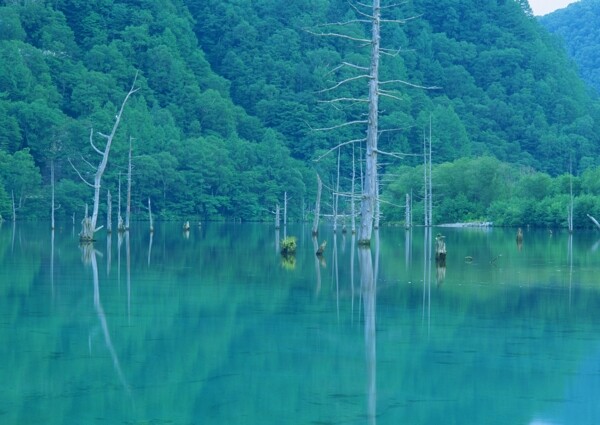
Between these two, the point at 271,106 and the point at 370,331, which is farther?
the point at 271,106

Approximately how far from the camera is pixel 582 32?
6526 inches

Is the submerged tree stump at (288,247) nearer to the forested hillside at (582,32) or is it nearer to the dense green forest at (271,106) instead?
the dense green forest at (271,106)

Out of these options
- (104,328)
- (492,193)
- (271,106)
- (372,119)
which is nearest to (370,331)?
(104,328)

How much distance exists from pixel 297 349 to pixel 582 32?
6478 inches

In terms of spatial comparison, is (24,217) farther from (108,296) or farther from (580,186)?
(108,296)

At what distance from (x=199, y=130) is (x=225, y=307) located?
89.8 meters

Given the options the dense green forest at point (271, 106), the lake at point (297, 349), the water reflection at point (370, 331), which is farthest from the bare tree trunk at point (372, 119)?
the dense green forest at point (271, 106)

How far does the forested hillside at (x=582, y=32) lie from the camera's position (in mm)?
160750

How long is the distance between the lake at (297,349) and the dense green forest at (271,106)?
4881 centimetres

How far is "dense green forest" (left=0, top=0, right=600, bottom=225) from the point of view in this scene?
8075 cm

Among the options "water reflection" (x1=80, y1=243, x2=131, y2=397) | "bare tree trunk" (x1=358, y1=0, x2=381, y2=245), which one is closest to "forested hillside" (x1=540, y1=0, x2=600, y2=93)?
"bare tree trunk" (x1=358, y1=0, x2=381, y2=245)

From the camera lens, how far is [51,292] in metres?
15.4

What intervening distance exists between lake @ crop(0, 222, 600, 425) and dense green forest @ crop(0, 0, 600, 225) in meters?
48.8

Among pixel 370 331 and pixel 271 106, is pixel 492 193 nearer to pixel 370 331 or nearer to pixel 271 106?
pixel 271 106
